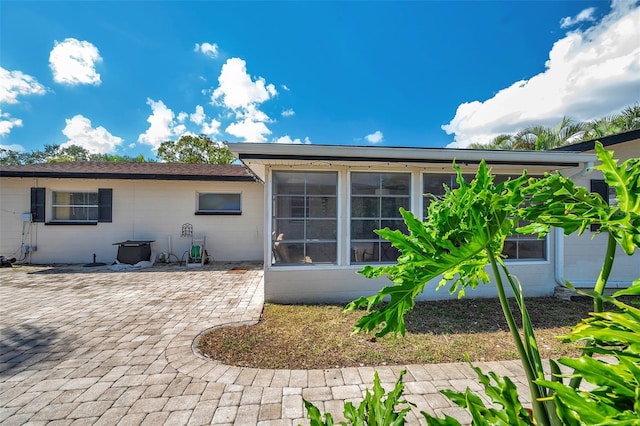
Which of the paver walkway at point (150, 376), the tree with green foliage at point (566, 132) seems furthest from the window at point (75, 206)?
the tree with green foliage at point (566, 132)

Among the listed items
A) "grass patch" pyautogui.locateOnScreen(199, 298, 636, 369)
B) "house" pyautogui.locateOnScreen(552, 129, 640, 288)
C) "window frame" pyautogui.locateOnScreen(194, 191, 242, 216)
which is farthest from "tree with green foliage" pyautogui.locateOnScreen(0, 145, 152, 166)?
"house" pyautogui.locateOnScreen(552, 129, 640, 288)

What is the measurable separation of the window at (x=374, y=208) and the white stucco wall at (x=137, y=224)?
16.8 feet

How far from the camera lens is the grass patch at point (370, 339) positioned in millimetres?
3113

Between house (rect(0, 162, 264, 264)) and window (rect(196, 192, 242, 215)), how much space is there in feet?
0.11

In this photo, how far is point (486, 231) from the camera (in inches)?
42.7

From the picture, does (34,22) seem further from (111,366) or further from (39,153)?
(39,153)

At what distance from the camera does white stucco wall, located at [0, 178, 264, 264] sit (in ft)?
28.8

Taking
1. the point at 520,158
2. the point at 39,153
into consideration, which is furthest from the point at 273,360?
the point at 39,153

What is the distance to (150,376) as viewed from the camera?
2738mm

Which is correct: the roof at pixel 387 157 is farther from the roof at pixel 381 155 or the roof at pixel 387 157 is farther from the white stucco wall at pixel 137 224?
the white stucco wall at pixel 137 224

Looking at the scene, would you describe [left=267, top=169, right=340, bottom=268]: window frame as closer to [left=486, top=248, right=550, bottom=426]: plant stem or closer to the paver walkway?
the paver walkway

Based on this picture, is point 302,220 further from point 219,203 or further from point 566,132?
point 566,132

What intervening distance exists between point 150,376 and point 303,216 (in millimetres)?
3243

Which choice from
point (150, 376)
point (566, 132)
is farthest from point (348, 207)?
point (566, 132)
